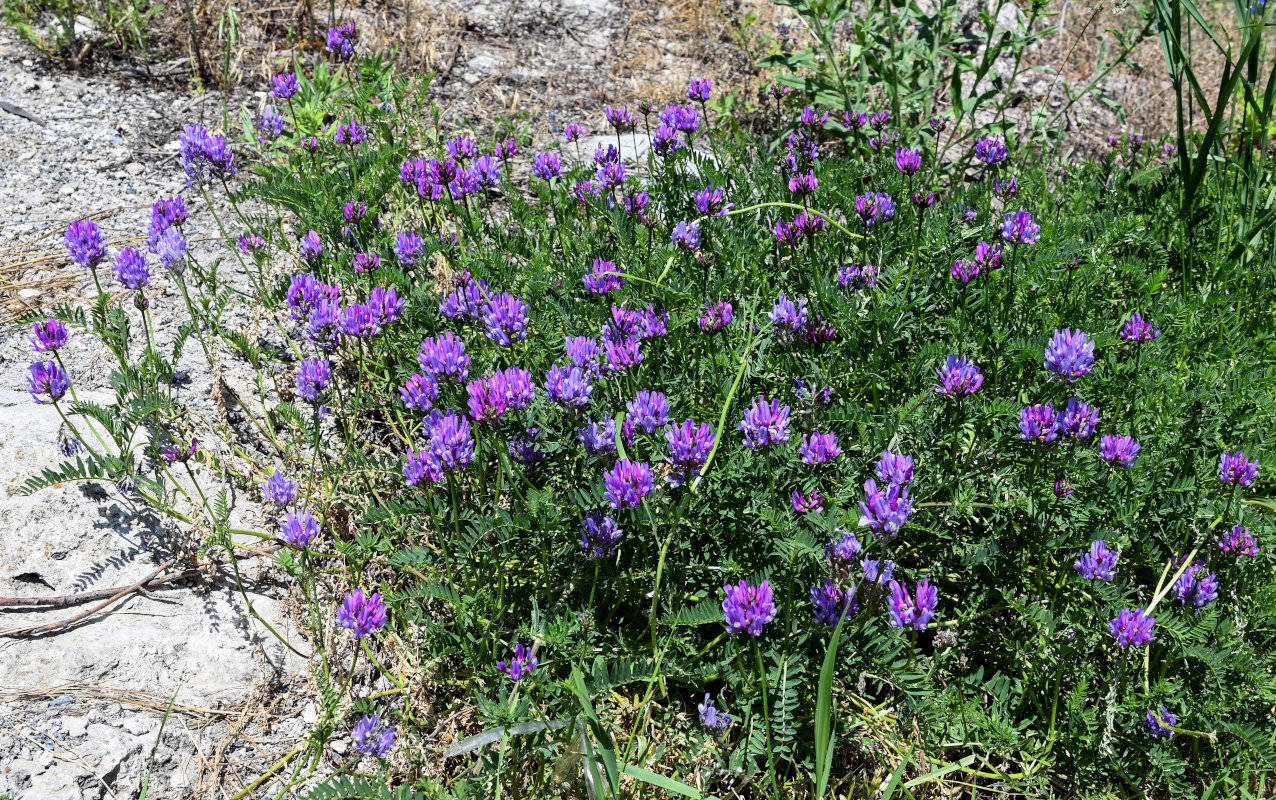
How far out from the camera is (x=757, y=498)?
8.02 ft

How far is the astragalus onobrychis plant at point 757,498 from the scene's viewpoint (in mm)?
2248

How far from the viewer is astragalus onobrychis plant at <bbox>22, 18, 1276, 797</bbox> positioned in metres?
2.25

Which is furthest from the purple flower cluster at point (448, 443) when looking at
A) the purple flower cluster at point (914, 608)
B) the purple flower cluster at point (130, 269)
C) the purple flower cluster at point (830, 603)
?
the purple flower cluster at point (130, 269)

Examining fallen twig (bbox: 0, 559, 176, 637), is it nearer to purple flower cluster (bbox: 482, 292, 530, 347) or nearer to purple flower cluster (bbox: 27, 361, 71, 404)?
purple flower cluster (bbox: 27, 361, 71, 404)

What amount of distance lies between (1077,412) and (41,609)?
286 centimetres

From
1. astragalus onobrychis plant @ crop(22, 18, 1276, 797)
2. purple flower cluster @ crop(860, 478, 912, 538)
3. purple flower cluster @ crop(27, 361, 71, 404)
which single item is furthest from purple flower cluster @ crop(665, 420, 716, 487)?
purple flower cluster @ crop(27, 361, 71, 404)

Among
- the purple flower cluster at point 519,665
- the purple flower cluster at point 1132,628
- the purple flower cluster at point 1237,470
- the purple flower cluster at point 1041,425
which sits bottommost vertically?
the purple flower cluster at point 519,665

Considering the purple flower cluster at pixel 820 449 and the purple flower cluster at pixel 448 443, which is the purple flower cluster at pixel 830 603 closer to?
the purple flower cluster at pixel 820 449

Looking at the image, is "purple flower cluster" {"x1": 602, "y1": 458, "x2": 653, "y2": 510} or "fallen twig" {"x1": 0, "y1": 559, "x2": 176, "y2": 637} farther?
"fallen twig" {"x1": 0, "y1": 559, "x2": 176, "y2": 637}

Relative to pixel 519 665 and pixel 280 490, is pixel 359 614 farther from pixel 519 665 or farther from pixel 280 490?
pixel 280 490

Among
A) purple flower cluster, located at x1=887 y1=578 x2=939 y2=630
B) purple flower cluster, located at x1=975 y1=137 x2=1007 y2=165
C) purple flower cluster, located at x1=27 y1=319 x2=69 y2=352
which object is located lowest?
purple flower cluster, located at x1=887 y1=578 x2=939 y2=630

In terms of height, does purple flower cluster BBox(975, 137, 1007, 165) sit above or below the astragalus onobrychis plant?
above

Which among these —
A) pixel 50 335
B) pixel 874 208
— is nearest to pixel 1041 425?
pixel 874 208

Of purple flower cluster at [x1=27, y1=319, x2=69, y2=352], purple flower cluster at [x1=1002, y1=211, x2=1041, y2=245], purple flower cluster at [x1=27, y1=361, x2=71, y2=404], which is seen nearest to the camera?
purple flower cluster at [x1=27, y1=361, x2=71, y2=404]
